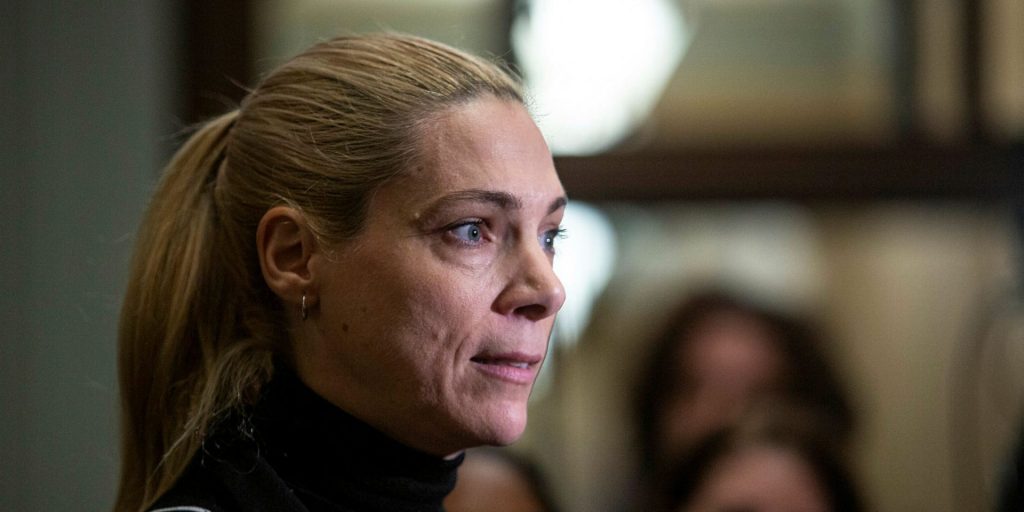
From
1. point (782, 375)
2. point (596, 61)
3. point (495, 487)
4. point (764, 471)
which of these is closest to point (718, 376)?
point (782, 375)

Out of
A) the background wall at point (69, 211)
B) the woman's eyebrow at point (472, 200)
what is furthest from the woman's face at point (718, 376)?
the woman's eyebrow at point (472, 200)

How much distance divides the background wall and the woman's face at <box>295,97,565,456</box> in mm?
1545

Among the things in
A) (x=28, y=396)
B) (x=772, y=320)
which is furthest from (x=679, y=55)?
(x=28, y=396)

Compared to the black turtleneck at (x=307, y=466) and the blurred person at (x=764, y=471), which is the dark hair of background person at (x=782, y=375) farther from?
the black turtleneck at (x=307, y=466)

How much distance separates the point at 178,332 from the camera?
4.23ft

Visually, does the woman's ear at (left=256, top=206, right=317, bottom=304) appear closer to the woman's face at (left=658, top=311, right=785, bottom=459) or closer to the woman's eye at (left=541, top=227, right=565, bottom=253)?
the woman's eye at (left=541, top=227, right=565, bottom=253)

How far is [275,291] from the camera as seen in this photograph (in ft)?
3.97

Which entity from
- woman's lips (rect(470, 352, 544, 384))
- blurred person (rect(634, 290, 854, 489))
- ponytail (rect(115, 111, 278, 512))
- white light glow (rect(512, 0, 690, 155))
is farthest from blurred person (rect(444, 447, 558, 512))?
woman's lips (rect(470, 352, 544, 384))

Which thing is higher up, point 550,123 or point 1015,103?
point 1015,103

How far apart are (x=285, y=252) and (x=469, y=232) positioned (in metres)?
0.20

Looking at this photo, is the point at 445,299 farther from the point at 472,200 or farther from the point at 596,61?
the point at 596,61

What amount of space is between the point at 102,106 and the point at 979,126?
2.05 m

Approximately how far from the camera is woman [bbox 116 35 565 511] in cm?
114

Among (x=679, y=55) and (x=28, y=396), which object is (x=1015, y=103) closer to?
(x=679, y=55)
